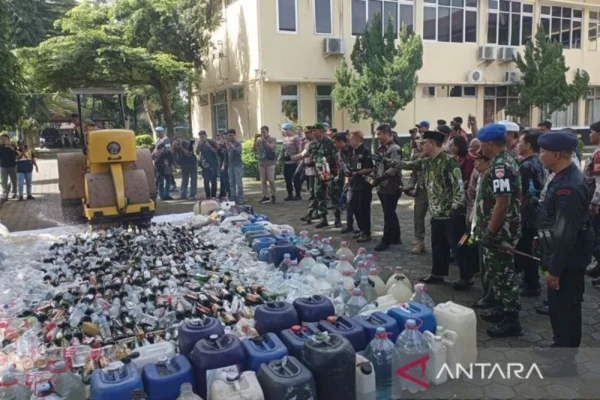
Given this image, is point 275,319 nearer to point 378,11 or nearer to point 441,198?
point 441,198

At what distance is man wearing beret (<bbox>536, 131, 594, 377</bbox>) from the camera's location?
3.39 meters

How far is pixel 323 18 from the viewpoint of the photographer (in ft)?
58.8

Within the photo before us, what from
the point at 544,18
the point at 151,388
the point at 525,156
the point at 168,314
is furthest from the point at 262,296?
the point at 544,18

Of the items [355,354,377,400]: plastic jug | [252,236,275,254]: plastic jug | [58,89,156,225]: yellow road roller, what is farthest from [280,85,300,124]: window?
[355,354,377,400]: plastic jug

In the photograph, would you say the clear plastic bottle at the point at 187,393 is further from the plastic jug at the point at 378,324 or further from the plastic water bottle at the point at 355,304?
the plastic water bottle at the point at 355,304

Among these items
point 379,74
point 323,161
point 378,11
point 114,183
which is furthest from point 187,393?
point 378,11

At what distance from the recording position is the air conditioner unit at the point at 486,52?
20547 mm

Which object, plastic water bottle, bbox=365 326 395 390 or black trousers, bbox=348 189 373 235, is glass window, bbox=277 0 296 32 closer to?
black trousers, bbox=348 189 373 235

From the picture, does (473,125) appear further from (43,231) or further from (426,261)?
(43,231)

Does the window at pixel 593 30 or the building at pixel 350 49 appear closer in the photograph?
the building at pixel 350 49

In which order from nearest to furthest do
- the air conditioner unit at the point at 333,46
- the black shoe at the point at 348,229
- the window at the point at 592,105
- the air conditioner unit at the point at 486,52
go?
the black shoe at the point at 348,229, the air conditioner unit at the point at 333,46, the air conditioner unit at the point at 486,52, the window at the point at 592,105

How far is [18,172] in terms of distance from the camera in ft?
41.7

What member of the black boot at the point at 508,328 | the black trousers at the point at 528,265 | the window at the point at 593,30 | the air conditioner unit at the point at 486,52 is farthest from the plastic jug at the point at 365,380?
the window at the point at 593,30

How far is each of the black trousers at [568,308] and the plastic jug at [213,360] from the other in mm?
2339
